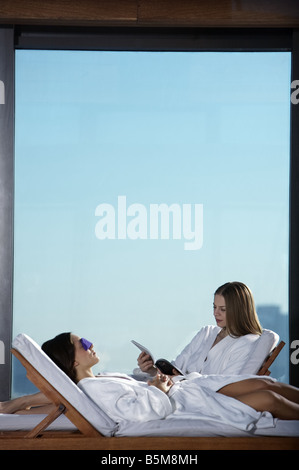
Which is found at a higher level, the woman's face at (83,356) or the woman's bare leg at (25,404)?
the woman's face at (83,356)

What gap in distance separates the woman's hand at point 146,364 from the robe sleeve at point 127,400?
0.80 meters

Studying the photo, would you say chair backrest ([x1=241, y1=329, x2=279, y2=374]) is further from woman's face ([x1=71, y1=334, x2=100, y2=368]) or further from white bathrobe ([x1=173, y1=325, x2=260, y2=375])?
woman's face ([x1=71, y1=334, x2=100, y2=368])

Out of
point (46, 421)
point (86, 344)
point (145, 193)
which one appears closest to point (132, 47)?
point (145, 193)

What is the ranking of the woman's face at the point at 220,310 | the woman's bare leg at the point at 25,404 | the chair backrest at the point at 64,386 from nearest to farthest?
1. the chair backrest at the point at 64,386
2. the woman's bare leg at the point at 25,404
3. the woman's face at the point at 220,310

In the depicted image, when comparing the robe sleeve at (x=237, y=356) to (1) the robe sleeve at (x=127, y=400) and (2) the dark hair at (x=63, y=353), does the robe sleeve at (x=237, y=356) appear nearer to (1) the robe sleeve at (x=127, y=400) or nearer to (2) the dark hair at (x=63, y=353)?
(1) the robe sleeve at (x=127, y=400)

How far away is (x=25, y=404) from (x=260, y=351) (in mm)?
1254

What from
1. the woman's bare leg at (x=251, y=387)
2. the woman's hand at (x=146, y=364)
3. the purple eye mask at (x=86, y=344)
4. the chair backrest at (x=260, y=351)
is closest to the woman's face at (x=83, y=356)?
the purple eye mask at (x=86, y=344)

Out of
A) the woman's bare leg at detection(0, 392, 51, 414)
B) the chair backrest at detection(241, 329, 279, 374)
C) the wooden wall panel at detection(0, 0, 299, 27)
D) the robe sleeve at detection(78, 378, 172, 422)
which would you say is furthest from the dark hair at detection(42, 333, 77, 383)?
the wooden wall panel at detection(0, 0, 299, 27)

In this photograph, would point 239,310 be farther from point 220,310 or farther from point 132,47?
point 132,47

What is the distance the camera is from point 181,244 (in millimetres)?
4367

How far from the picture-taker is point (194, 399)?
3314 millimetres

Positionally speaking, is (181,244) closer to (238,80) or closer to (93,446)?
(238,80)

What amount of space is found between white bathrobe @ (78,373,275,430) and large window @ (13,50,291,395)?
3.25 ft

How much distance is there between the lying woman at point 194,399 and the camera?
10.6 feet
